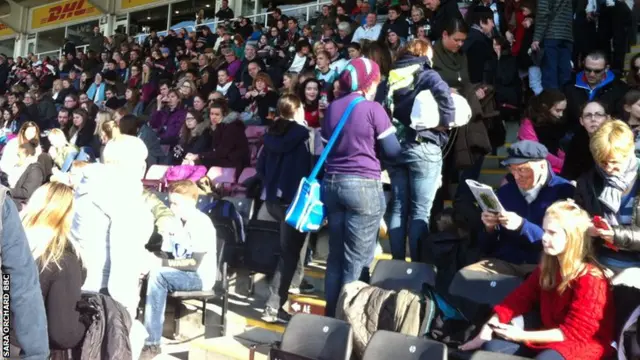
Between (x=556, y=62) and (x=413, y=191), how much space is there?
10.8 ft

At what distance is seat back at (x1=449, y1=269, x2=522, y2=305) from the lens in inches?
134

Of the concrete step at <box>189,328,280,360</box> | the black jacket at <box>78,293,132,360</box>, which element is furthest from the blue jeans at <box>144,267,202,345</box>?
the black jacket at <box>78,293,132,360</box>

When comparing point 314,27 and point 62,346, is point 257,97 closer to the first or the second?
point 314,27

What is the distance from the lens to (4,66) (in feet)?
62.0

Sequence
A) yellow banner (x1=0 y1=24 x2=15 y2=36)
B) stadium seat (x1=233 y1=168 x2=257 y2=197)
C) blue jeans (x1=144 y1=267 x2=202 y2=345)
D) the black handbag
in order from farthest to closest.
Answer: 1. yellow banner (x1=0 y1=24 x2=15 y2=36)
2. stadium seat (x1=233 y1=168 x2=257 y2=197)
3. the black handbag
4. blue jeans (x1=144 y1=267 x2=202 y2=345)

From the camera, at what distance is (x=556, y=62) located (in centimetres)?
658

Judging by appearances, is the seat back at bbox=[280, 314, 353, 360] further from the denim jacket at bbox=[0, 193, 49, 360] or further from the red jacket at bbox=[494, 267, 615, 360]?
the denim jacket at bbox=[0, 193, 49, 360]

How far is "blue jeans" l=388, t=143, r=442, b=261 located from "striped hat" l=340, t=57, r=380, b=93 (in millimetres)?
498

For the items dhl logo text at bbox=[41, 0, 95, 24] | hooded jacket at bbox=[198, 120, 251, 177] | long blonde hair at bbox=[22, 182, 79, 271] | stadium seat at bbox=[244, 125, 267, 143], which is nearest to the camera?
long blonde hair at bbox=[22, 182, 79, 271]

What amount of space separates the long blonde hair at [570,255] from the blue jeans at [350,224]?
1069 millimetres

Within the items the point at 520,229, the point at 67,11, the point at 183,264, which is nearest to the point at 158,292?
the point at 183,264

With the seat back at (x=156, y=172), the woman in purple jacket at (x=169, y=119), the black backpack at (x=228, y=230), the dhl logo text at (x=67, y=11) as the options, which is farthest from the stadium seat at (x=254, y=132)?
the dhl logo text at (x=67, y=11)

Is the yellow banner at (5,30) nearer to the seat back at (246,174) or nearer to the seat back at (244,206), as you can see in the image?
the seat back at (246,174)

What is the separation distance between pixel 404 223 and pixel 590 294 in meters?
1.53
